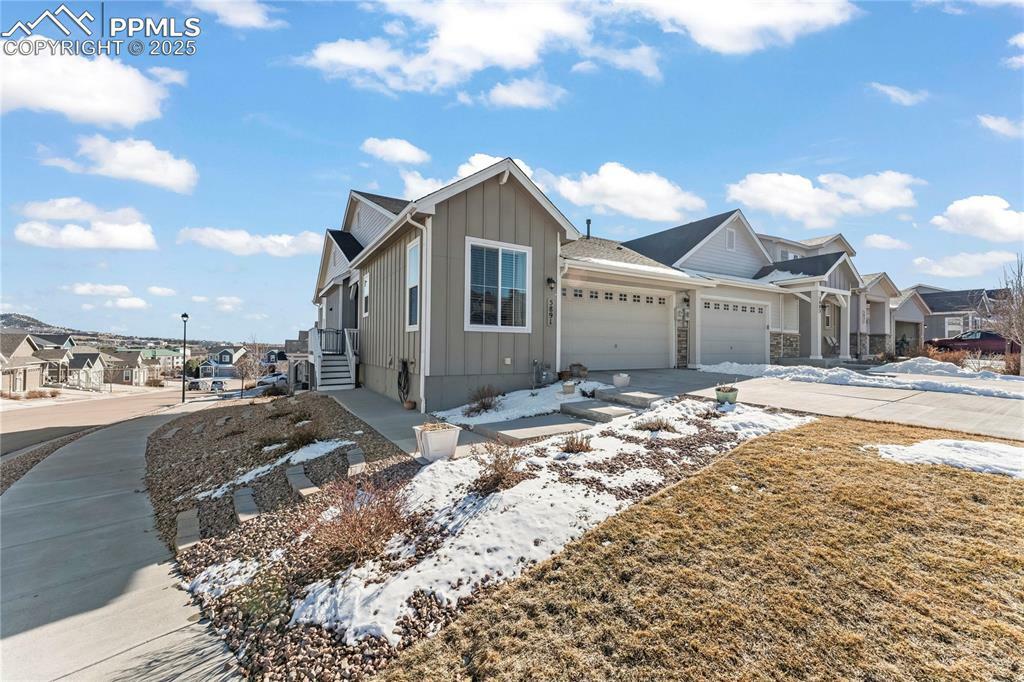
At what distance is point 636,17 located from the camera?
24.9 feet

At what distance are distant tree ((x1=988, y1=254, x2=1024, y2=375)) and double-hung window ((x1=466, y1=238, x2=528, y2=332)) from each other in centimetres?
1505

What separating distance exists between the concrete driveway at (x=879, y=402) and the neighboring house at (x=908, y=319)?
69.2ft

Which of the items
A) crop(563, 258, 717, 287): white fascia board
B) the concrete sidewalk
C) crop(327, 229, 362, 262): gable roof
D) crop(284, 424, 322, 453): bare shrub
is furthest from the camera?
crop(327, 229, 362, 262): gable roof

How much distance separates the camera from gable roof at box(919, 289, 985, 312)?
101ft

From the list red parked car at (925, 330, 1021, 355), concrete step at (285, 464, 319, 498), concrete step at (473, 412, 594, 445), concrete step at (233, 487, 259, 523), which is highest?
red parked car at (925, 330, 1021, 355)

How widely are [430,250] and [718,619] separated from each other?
7290 millimetres

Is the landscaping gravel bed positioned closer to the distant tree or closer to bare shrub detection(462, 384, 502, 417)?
bare shrub detection(462, 384, 502, 417)

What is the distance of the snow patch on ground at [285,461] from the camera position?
5871 millimetres

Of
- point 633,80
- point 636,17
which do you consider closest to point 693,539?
point 636,17

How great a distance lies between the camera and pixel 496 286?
8.98m

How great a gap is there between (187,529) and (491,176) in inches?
295

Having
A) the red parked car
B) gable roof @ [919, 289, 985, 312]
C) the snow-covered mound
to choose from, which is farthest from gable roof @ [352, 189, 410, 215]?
gable roof @ [919, 289, 985, 312]

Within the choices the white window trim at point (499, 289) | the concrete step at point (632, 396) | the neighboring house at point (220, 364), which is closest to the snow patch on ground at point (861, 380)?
the concrete step at point (632, 396)

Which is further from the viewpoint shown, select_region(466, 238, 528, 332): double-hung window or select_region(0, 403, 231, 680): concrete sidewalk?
select_region(466, 238, 528, 332): double-hung window
